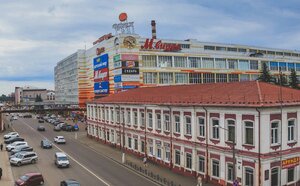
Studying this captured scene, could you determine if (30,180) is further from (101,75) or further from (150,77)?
(101,75)

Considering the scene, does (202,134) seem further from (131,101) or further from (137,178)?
(131,101)

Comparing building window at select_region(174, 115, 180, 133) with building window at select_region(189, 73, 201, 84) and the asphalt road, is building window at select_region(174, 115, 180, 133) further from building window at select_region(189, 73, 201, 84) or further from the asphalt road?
building window at select_region(189, 73, 201, 84)

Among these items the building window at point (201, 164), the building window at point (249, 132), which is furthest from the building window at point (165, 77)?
the building window at point (249, 132)

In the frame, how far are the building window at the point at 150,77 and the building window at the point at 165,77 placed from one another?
2.53 meters

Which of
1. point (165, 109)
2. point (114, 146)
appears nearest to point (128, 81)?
point (114, 146)

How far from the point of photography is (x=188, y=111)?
40.1 meters

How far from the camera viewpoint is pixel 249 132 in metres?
32.2

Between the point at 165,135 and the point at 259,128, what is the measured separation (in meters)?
16.6

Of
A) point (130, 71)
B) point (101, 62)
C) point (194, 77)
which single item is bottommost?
point (194, 77)

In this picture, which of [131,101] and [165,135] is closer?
[165,135]

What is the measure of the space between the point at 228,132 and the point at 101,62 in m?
86.1

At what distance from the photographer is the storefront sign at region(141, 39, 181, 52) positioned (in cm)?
10412

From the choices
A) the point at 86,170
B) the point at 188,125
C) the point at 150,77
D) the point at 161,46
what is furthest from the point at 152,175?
the point at 161,46

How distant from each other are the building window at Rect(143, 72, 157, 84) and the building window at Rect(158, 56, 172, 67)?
3991 millimetres
